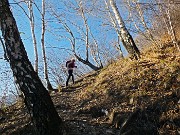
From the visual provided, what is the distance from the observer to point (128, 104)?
8734 millimetres

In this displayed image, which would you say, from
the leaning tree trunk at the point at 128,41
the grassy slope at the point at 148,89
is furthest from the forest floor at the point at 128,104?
the leaning tree trunk at the point at 128,41

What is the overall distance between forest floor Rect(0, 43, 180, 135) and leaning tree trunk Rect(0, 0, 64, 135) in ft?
1.80

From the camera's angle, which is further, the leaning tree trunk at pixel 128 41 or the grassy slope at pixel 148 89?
the leaning tree trunk at pixel 128 41

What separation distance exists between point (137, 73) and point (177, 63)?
144cm

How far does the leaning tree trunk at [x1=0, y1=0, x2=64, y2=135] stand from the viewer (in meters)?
6.86

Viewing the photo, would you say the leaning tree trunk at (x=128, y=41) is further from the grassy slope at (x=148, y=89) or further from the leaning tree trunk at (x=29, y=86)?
the leaning tree trunk at (x=29, y=86)

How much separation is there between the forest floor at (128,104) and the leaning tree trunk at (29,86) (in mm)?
549

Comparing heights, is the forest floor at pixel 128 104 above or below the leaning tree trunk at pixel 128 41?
below

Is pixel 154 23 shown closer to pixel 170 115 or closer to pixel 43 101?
pixel 170 115

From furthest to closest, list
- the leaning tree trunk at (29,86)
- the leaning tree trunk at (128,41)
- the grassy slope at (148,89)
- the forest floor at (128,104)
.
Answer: the leaning tree trunk at (128,41) → the grassy slope at (148,89) → the forest floor at (128,104) → the leaning tree trunk at (29,86)

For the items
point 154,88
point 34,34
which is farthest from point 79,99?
point 34,34

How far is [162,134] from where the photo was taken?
668 cm

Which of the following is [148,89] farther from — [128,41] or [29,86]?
[128,41]

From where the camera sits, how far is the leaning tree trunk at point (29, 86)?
270 inches
